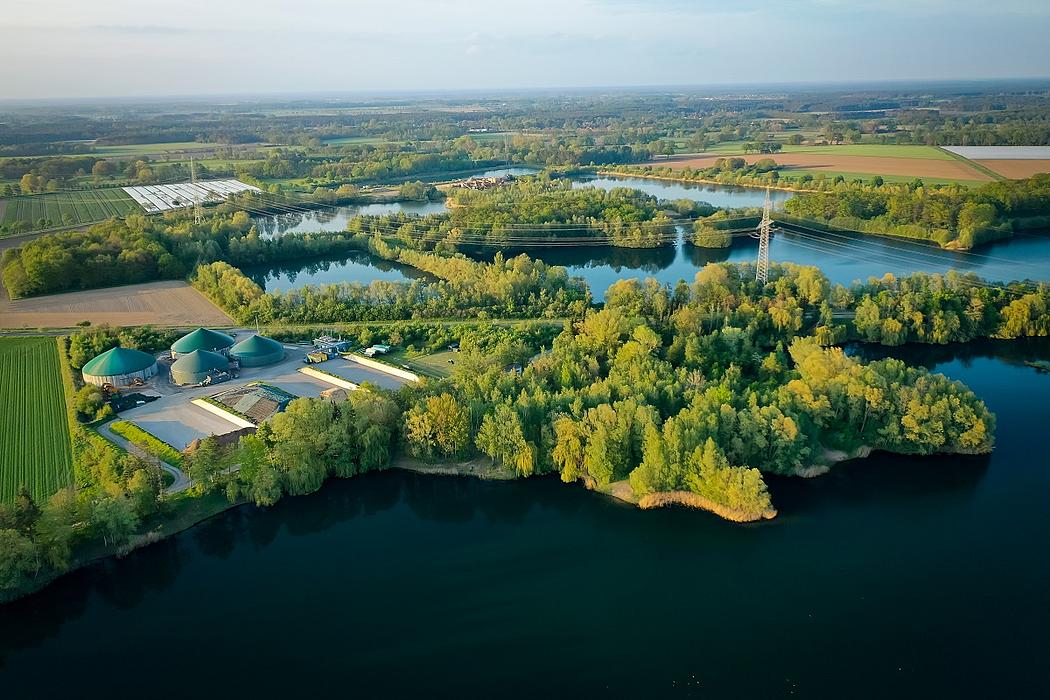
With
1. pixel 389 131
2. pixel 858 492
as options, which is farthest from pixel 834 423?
pixel 389 131

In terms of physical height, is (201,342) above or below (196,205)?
below

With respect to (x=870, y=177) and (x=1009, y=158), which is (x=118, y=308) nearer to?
(x=870, y=177)

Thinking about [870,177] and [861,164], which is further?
[861,164]

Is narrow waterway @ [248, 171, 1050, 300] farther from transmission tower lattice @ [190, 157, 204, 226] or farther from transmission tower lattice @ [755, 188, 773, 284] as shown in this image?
transmission tower lattice @ [190, 157, 204, 226]

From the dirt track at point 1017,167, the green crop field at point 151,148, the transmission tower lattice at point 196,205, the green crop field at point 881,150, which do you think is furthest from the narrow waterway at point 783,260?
the green crop field at point 151,148

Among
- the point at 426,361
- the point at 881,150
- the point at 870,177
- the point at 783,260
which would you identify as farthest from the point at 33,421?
the point at 881,150

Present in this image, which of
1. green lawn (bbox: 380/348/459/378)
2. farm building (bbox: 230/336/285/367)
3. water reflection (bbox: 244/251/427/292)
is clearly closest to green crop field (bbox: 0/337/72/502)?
farm building (bbox: 230/336/285/367)

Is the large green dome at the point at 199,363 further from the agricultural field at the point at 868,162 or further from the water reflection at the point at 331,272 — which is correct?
the agricultural field at the point at 868,162
